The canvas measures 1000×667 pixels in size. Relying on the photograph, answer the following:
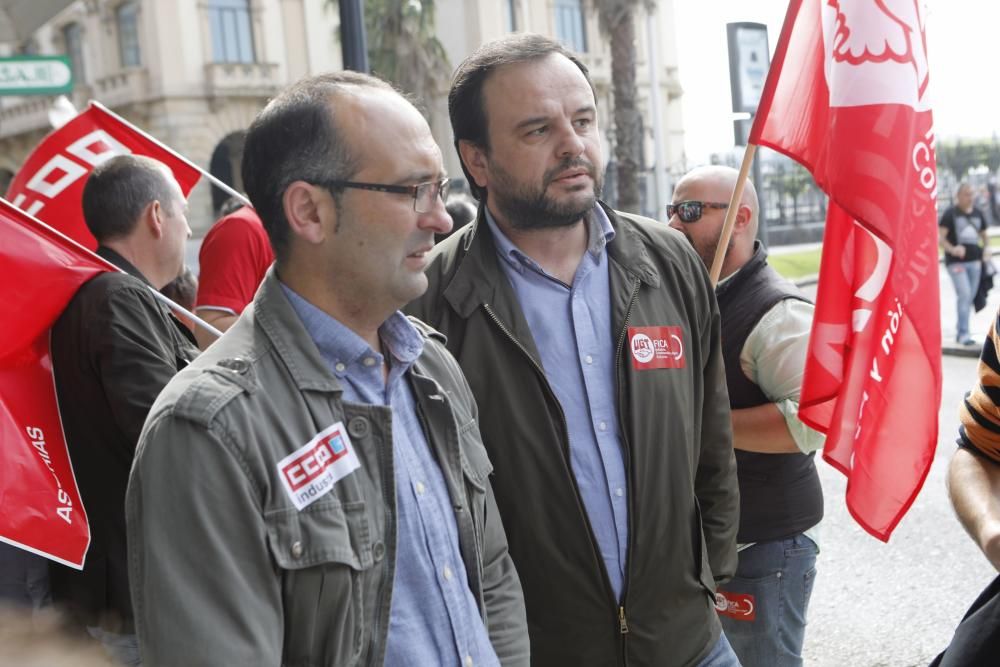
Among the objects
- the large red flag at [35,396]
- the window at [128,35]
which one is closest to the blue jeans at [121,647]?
the large red flag at [35,396]

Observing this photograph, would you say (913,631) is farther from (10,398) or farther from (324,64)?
(324,64)

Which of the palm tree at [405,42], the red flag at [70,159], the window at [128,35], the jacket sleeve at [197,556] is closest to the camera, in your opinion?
the jacket sleeve at [197,556]

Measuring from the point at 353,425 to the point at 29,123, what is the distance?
1547 inches

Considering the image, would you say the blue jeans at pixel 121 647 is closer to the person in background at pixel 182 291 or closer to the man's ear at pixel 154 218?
the man's ear at pixel 154 218

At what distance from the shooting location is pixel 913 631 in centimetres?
487

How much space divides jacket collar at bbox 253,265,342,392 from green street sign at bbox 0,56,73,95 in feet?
13.8

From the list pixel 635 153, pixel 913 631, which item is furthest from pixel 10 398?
pixel 635 153

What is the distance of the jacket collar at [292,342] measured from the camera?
66.2 inches

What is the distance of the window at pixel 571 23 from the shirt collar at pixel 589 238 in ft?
136

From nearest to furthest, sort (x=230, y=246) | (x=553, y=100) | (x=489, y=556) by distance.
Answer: (x=489, y=556) → (x=553, y=100) → (x=230, y=246)

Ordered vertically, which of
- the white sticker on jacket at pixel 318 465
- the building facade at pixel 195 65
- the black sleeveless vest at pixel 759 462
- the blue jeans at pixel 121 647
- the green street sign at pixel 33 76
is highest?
the building facade at pixel 195 65

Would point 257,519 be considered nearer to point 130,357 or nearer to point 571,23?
point 130,357

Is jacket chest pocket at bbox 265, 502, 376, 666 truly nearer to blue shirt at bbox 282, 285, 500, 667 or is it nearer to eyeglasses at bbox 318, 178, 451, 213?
blue shirt at bbox 282, 285, 500, 667

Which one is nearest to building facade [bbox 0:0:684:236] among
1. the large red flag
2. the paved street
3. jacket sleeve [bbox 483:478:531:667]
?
the paved street
